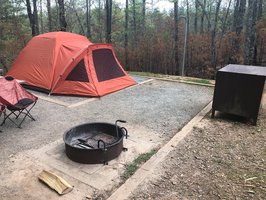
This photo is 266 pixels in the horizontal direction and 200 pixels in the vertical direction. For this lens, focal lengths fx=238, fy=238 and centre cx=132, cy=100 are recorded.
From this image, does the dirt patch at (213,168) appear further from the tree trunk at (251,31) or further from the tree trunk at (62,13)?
the tree trunk at (62,13)

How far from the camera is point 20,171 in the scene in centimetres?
285

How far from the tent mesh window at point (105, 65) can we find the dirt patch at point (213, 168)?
3101 mm

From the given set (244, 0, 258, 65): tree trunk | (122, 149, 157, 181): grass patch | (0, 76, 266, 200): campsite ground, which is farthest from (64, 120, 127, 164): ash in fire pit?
(244, 0, 258, 65): tree trunk

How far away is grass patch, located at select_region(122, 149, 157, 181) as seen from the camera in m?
2.81

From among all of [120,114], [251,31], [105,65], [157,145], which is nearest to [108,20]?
[105,65]

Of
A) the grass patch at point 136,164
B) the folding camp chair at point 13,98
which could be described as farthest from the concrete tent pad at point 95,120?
the folding camp chair at point 13,98

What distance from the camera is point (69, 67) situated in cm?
599

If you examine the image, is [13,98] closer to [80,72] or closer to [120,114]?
[120,114]

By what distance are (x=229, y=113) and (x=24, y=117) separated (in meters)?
3.82

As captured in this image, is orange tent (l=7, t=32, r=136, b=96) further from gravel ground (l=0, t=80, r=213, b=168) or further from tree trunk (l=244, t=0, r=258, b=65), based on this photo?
tree trunk (l=244, t=0, r=258, b=65)

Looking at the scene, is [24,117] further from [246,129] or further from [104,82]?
[246,129]

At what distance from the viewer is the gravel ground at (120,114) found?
146 inches

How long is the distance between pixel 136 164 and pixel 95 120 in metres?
1.76

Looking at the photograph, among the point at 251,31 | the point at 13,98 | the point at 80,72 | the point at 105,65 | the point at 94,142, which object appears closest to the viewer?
the point at 94,142
